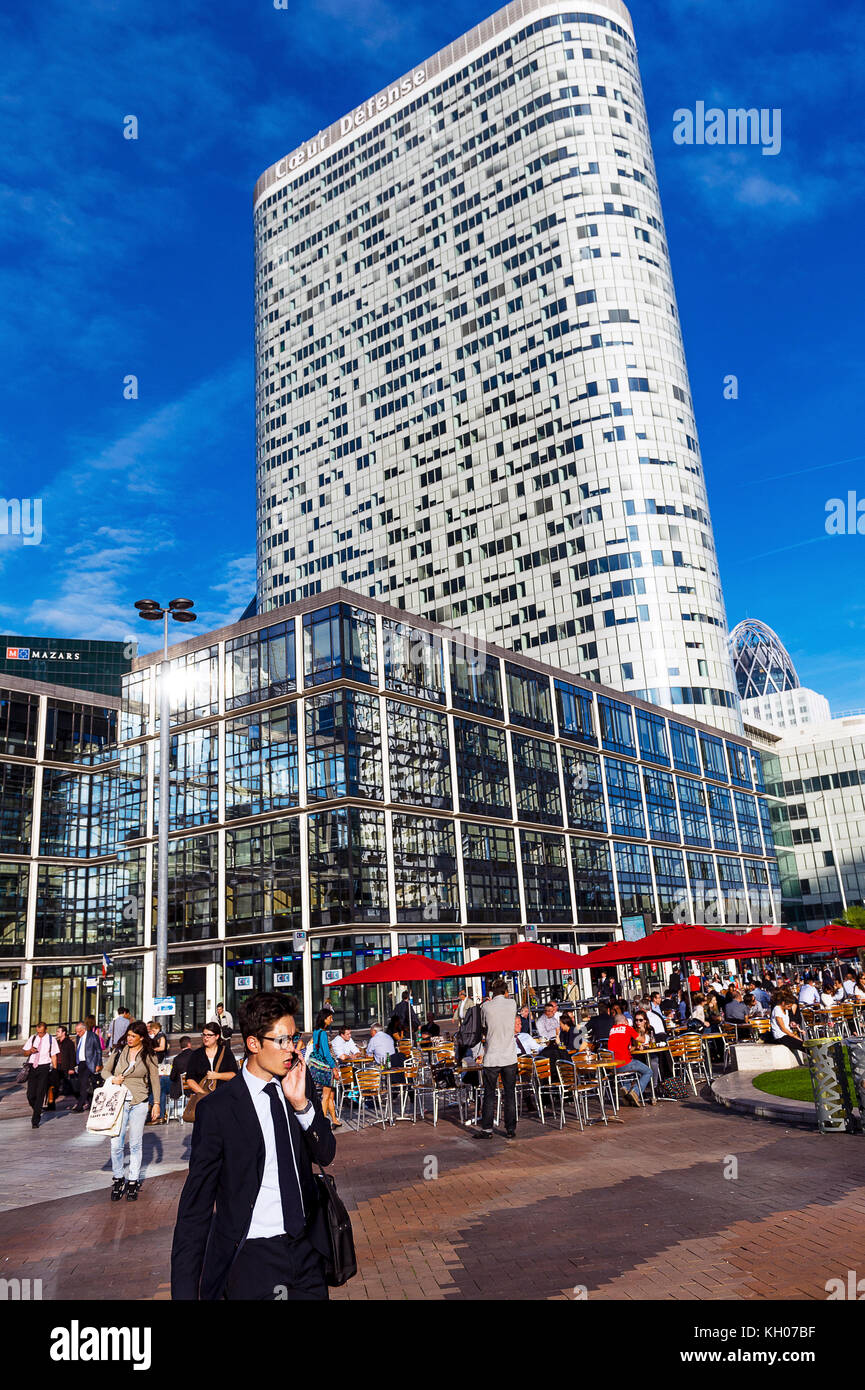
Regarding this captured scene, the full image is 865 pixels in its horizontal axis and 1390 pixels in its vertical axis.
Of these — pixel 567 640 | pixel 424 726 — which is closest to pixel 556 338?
pixel 567 640

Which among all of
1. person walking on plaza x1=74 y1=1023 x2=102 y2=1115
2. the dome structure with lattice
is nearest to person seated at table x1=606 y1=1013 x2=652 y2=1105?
person walking on plaza x1=74 y1=1023 x2=102 y2=1115

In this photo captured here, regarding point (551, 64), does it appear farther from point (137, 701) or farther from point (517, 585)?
point (137, 701)

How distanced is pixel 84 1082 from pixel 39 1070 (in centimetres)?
236

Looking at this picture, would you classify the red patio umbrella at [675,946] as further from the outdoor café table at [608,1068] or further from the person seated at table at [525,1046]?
the outdoor café table at [608,1068]

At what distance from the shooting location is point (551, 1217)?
361 inches

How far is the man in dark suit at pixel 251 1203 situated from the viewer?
3.88 metres

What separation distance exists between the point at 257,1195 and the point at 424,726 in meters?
50.2

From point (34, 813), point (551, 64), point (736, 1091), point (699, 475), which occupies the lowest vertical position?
point (736, 1091)

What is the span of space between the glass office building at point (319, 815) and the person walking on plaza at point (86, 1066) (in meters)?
14.8

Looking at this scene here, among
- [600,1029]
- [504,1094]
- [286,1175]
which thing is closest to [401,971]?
[600,1029]

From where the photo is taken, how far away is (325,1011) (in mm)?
18641

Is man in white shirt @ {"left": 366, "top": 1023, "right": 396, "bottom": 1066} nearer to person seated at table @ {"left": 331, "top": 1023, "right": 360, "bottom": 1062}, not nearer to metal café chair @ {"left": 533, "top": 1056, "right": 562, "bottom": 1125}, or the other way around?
person seated at table @ {"left": 331, "top": 1023, "right": 360, "bottom": 1062}

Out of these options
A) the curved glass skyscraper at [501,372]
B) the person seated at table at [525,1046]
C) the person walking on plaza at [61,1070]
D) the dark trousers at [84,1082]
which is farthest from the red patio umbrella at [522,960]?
the curved glass skyscraper at [501,372]

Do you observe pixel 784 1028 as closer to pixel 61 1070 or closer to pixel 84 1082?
pixel 84 1082
